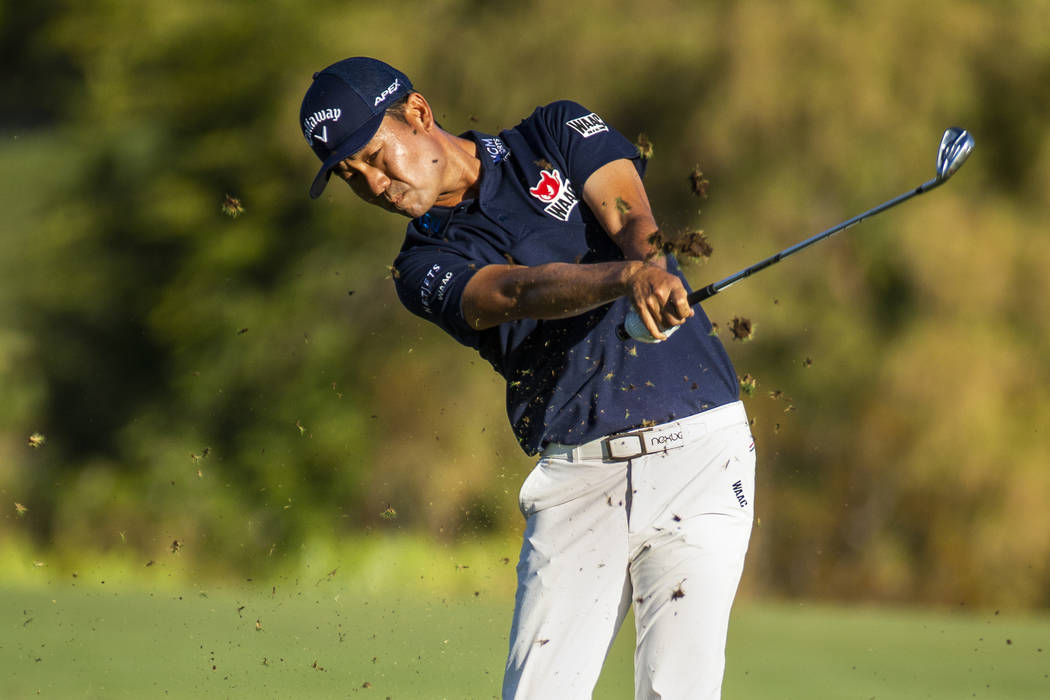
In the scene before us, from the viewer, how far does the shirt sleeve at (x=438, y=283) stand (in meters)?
2.85

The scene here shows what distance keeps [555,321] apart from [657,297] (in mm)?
502

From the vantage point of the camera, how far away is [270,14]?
11.7m

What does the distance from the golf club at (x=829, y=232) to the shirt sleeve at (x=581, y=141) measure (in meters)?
0.45

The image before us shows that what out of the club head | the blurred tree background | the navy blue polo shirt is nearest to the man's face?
the navy blue polo shirt

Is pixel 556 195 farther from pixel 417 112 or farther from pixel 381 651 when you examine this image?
pixel 381 651

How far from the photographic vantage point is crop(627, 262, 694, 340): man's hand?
2379mm

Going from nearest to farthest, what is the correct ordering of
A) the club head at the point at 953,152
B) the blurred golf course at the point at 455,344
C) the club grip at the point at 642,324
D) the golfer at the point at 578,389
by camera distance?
the club grip at the point at 642,324 < the club head at the point at 953,152 < the golfer at the point at 578,389 < the blurred golf course at the point at 455,344

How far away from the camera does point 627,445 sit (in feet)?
9.16

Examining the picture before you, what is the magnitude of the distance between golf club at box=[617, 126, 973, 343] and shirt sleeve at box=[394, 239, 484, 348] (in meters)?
0.40

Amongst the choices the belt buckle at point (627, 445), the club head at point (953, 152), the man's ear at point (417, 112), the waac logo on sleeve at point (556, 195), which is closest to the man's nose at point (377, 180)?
the man's ear at point (417, 112)

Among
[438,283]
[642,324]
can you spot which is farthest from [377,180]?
[642,324]

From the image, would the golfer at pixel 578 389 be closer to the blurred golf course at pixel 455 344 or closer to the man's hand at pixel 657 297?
the man's hand at pixel 657 297

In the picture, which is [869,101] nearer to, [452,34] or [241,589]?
[452,34]

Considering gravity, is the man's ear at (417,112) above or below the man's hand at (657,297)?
above
